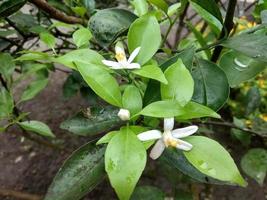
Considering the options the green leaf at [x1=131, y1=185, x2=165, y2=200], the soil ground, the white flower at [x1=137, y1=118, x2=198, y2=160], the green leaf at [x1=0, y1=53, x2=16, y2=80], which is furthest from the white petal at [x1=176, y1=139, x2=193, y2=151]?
the soil ground

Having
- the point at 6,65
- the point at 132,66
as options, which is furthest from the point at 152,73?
the point at 6,65

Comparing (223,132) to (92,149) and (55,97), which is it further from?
(92,149)

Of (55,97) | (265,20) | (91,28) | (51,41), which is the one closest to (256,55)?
(265,20)

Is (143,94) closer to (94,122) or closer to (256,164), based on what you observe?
(94,122)

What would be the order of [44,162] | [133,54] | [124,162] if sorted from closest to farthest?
[124,162] < [133,54] < [44,162]

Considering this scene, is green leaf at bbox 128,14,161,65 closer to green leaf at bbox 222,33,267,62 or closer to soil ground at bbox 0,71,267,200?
green leaf at bbox 222,33,267,62

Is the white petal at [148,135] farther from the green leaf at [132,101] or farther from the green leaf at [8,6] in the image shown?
the green leaf at [8,6]

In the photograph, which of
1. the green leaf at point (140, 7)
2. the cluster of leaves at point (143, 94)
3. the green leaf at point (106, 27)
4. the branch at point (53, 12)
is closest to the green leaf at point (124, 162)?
the cluster of leaves at point (143, 94)
